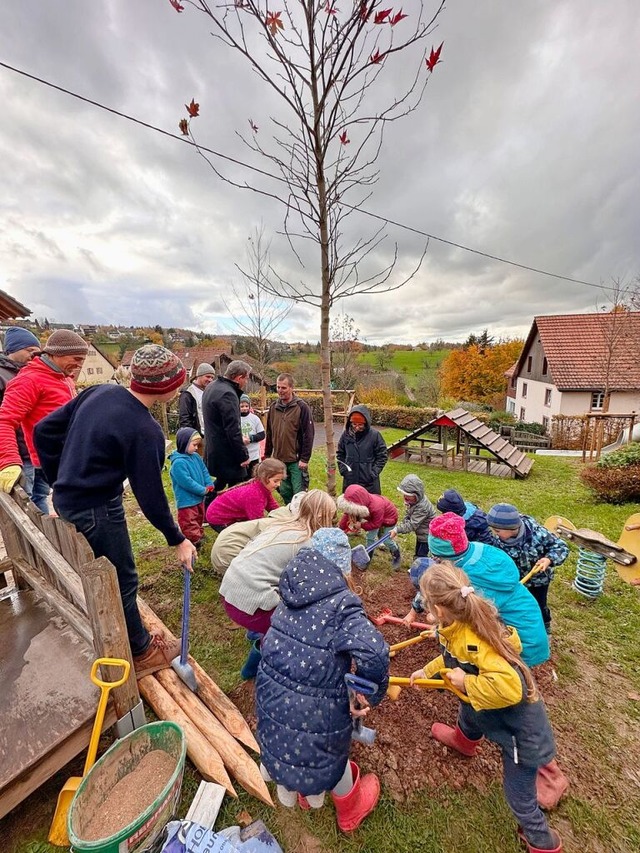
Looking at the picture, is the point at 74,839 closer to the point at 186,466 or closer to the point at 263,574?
Answer: the point at 263,574

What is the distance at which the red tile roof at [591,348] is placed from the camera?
57.2 feet

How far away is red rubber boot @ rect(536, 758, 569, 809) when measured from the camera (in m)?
2.02

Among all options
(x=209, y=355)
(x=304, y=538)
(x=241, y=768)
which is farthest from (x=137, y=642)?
(x=209, y=355)

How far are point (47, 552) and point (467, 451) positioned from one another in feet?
34.9

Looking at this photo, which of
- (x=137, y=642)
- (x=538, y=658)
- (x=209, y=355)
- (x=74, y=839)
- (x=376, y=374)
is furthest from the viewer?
(x=209, y=355)

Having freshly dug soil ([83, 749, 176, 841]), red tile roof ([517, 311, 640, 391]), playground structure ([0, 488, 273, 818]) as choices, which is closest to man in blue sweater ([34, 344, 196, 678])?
playground structure ([0, 488, 273, 818])

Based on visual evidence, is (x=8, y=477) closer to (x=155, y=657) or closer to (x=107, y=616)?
(x=107, y=616)

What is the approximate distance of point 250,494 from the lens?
3.45 m

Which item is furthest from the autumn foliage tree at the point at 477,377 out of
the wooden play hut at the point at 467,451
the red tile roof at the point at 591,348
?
the wooden play hut at the point at 467,451

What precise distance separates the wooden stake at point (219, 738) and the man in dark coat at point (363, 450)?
297 centimetres

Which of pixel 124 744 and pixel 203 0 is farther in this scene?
pixel 203 0

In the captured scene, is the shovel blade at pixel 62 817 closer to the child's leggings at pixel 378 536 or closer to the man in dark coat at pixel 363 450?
the child's leggings at pixel 378 536

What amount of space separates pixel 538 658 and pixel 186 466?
3.54 metres

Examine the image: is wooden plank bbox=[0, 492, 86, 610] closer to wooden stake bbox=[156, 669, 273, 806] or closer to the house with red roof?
wooden stake bbox=[156, 669, 273, 806]
